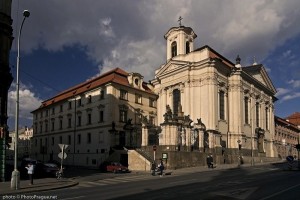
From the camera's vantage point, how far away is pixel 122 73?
2153 inches

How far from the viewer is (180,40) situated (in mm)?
57594

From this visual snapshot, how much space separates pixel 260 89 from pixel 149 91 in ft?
71.6

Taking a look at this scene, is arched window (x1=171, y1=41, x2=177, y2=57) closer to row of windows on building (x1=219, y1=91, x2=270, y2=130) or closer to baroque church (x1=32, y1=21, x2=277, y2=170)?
baroque church (x1=32, y1=21, x2=277, y2=170)

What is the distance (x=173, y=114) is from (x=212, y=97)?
11129 mm

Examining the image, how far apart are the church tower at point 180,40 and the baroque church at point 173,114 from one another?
17 cm

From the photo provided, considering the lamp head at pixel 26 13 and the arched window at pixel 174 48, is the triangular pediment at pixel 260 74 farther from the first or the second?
the lamp head at pixel 26 13

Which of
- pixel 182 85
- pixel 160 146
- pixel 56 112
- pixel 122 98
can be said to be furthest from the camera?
pixel 56 112

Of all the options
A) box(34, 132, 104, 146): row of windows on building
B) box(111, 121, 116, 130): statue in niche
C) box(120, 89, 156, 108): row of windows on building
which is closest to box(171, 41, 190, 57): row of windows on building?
box(120, 89, 156, 108): row of windows on building

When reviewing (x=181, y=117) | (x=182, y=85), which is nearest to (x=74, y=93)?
Answer: (x=182, y=85)

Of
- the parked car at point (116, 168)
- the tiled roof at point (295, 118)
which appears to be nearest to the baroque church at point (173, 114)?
the parked car at point (116, 168)

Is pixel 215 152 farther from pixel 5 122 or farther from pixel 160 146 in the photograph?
pixel 5 122

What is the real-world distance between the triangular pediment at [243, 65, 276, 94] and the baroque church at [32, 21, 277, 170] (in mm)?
191

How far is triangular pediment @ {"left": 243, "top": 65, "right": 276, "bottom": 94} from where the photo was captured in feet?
211

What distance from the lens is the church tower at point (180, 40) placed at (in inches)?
2264
